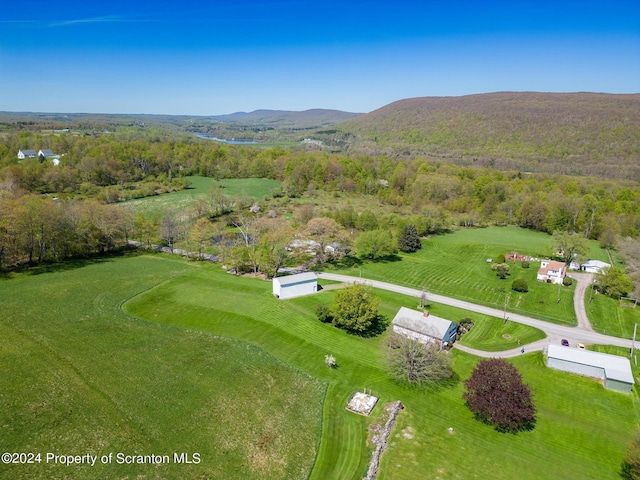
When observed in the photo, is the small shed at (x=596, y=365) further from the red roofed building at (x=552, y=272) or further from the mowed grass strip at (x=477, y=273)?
the red roofed building at (x=552, y=272)

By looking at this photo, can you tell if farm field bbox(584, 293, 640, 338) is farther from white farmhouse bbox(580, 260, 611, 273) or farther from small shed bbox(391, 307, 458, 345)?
small shed bbox(391, 307, 458, 345)

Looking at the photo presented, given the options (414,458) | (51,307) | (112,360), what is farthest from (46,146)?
(414,458)

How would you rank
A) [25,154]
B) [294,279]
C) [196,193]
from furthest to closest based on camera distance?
[25,154] → [196,193] → [294,279]

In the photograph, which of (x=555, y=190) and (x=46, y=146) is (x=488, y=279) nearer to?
(x=555, y=190)

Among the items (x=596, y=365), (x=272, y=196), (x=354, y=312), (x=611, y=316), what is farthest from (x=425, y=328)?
(x=272, y=196)

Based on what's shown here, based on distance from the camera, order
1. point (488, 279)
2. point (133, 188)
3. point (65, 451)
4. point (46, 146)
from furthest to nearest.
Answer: point (46, 146) → point (133, 188) → point (488, 279) → point (65, 451)

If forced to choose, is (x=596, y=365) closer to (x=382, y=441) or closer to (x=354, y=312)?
(x=354, y=312)

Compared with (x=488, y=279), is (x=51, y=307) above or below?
above
